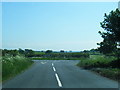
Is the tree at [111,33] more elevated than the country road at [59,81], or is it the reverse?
the tree at [111,33]

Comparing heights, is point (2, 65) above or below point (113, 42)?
below

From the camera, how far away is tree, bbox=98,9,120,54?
2519 centimetres

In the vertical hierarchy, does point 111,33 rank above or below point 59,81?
above

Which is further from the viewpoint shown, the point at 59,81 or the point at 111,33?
the point at 111,33

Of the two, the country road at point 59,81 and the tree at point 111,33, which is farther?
the tree at point 111,33

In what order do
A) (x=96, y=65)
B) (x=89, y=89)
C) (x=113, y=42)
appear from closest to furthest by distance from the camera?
(x=89, y=89) → (x=113, y=42) → (x=96, y=65)

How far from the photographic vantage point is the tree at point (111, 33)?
82.6 feet

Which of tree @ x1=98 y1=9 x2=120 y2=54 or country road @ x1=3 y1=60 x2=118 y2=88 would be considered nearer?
country road @ x1=3 y1=60 x2=118 y2=88

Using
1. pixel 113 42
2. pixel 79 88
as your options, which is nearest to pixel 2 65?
pixel 79 88

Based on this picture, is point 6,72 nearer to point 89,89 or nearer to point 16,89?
point 16,89

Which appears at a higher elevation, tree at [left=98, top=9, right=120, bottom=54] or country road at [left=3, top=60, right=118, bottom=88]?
tree at [left=98, top=9, right=120, bottom=54]

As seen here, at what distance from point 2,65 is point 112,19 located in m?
13.0

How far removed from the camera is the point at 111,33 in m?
25.7

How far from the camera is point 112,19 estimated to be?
2559cm
